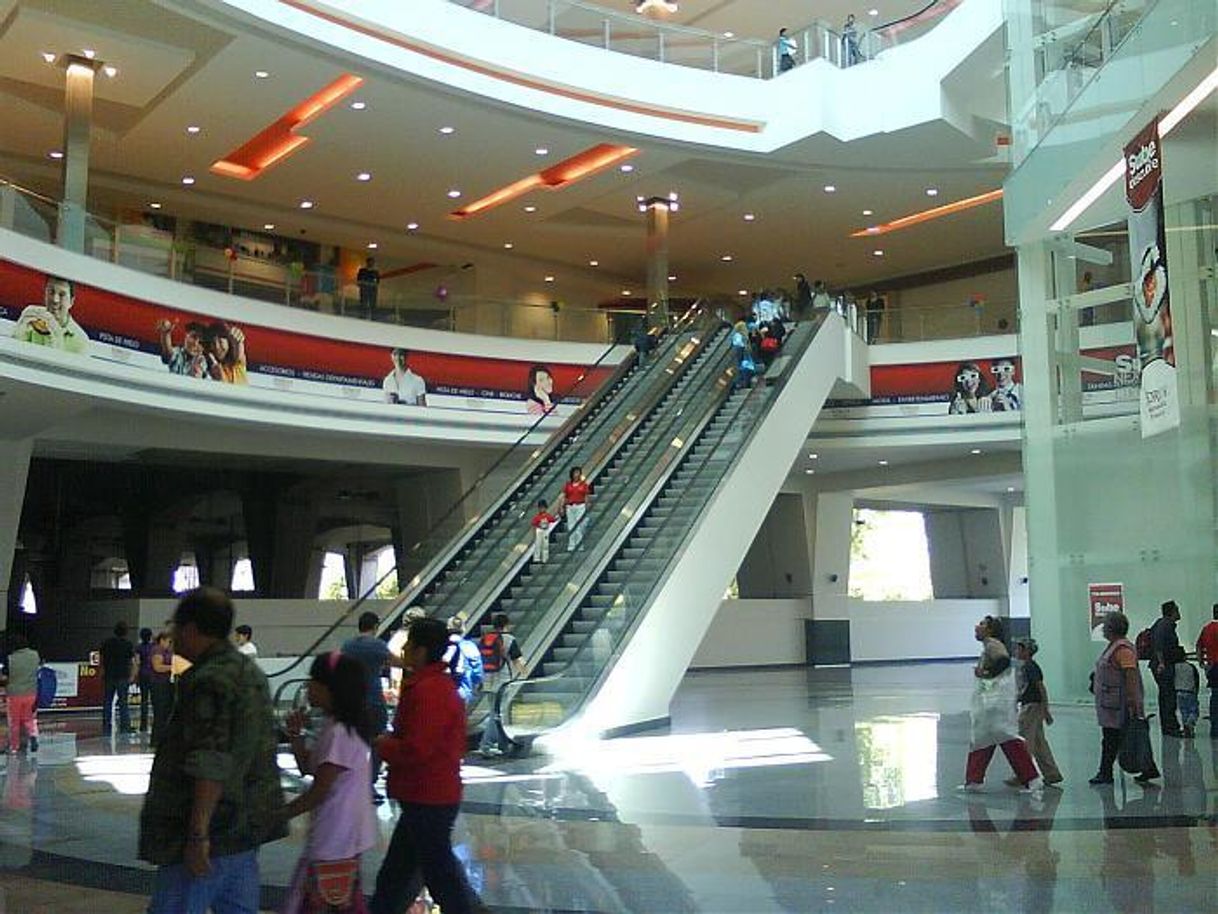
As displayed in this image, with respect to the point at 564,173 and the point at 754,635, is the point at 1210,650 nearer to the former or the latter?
the point at 564,173

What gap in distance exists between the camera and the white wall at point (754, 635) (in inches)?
1224

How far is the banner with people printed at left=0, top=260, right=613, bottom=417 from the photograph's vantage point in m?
17.1

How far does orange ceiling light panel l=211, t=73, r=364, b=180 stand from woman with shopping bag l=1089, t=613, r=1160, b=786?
592 inches

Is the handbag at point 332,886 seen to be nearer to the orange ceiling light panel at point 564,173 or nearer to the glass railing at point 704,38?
the glass railing at point 704,38

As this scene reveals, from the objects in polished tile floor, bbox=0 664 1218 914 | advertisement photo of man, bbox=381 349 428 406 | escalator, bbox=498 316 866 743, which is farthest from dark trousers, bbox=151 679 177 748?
advertisement photo of man, bbox=381 349 428 406

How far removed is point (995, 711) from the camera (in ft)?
30.3

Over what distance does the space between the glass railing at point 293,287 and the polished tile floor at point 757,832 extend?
25.4ft

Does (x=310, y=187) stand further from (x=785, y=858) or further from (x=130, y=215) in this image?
(x=785, y=858)

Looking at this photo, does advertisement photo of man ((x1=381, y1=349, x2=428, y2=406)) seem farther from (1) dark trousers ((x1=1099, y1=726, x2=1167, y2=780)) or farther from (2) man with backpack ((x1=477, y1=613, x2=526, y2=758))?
(1) dark trousers ((x1=1099, y1=726, x2=1167, y2=780))

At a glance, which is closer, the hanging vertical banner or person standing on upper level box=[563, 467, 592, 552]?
the hanging vertical banner

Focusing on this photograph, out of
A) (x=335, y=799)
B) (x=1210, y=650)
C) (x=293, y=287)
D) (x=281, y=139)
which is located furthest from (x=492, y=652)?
(x=281, y=139)

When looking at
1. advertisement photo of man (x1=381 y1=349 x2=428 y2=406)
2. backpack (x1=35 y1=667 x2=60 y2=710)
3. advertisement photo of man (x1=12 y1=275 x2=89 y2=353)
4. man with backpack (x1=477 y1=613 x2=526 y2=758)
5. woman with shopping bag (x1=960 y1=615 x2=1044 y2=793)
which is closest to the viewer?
woman with shopping bag (x1=960 y1=615 x2=1044 y2=793)

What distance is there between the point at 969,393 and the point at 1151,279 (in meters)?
14.9

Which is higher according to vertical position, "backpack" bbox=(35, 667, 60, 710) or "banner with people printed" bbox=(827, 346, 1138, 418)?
"banner with people printed" bbox=(827, 346, 1138, 418)
